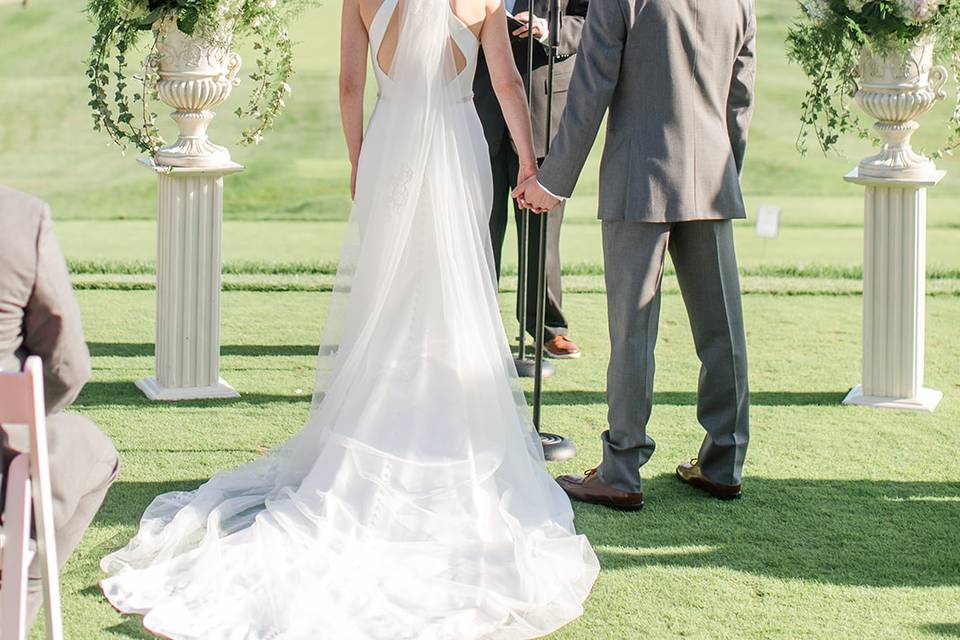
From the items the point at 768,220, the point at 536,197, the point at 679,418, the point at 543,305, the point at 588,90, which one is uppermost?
the point at 588,90

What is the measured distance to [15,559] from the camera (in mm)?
2471

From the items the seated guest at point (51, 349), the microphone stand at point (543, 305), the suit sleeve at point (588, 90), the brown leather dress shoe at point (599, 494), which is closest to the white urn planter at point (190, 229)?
the microphone stand at point (543, 305)

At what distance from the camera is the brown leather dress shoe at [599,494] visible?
4.17 metres

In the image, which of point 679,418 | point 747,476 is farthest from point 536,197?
point 679,418

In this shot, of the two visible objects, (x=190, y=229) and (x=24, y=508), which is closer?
(x=24, y=508)

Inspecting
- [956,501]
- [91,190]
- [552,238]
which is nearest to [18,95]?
[91,190]

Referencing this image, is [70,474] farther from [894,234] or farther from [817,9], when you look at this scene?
[894,234]

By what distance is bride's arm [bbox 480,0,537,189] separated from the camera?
409cm

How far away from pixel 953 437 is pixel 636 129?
6.31 feet

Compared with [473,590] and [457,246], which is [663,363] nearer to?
[457,246]

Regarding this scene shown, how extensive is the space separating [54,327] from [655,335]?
2084mm

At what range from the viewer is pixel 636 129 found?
401 centimetres

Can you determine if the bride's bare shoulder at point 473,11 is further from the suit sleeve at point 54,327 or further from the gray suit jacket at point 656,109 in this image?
the suit sleeve at point 54,327

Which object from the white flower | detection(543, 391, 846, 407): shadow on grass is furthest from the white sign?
the white flower
